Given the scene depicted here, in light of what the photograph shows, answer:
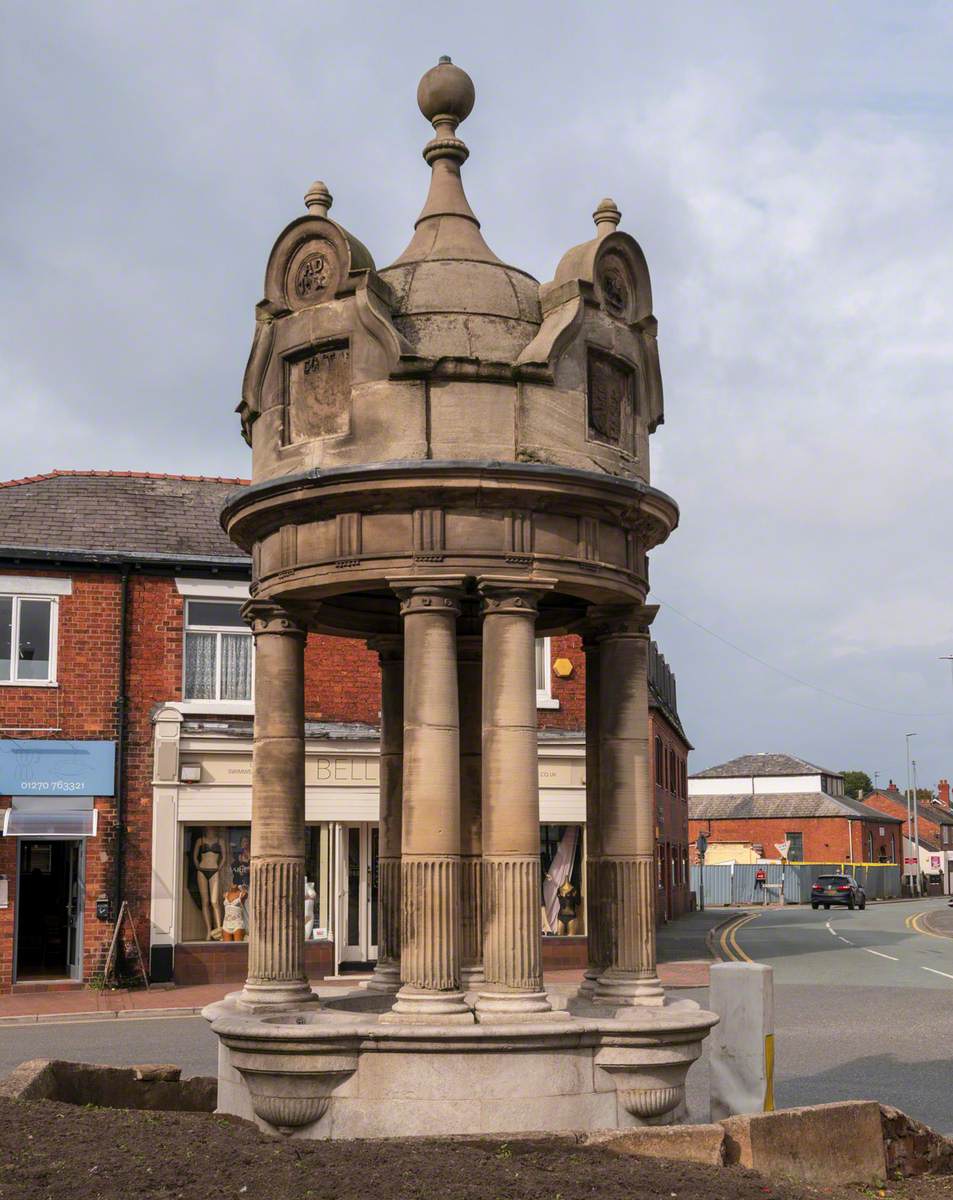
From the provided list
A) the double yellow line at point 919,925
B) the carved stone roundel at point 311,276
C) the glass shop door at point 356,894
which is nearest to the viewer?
the carved stone roundel at point 311,276

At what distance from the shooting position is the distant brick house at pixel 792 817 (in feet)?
297

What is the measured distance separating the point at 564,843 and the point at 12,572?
38.3 feet

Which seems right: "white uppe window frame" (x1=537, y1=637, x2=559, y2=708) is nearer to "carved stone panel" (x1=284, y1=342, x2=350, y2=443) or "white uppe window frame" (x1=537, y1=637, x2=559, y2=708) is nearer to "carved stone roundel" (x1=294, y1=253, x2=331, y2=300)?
"carved stone panel" (x1=284, y1=342, x2=350, y2=443)

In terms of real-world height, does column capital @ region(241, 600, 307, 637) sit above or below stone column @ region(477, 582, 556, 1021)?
above

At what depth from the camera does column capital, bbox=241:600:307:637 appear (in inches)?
Result: 448

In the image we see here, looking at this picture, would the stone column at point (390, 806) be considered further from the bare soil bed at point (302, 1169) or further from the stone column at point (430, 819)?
the bare soil bed at point (302, 1169)

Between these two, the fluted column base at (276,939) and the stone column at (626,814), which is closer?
the fluted column base at (276,939)

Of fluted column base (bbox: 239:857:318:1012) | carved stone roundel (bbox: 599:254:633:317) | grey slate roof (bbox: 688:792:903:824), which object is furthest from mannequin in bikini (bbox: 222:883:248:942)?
grey slate roof (bbox: 688:792:903:824)

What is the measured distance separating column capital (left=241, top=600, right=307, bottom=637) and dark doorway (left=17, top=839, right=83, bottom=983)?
1580 centimetres

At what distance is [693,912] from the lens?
60312mm

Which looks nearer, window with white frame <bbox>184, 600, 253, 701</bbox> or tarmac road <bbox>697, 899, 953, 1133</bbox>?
tarmac road <bbox>697, 899, 953, 1133</bbox>

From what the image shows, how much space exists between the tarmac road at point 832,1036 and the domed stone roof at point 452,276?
22.8 ft

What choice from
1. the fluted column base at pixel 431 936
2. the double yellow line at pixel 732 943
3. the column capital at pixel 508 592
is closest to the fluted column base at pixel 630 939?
the fluted column base at pixel 431 936

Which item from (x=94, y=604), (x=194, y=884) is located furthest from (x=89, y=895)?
(x=94, y=604)
